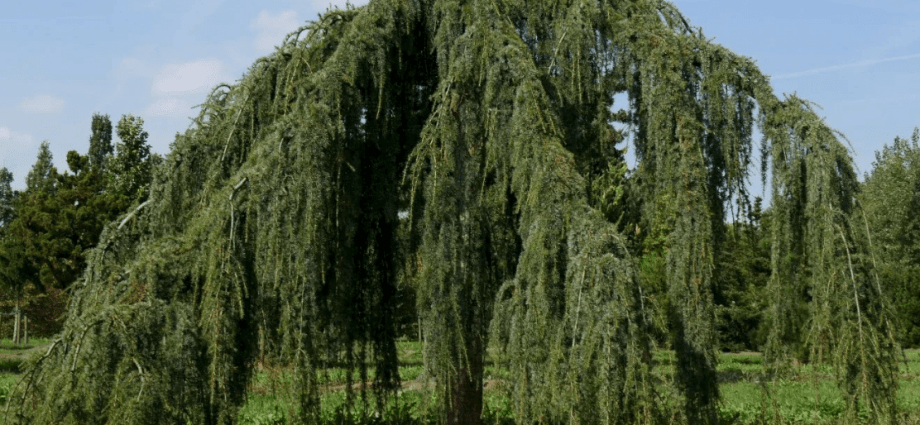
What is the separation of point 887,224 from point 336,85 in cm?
2795

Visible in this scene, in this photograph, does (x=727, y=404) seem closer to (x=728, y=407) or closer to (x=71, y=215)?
(x=728, y=407)

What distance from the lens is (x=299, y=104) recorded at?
4.12 meters

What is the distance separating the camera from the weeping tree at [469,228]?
3432mm

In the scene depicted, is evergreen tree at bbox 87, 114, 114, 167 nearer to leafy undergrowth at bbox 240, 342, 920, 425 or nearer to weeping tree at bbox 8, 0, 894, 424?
leafy undergrowth at bbox 240, 342, 920, 425

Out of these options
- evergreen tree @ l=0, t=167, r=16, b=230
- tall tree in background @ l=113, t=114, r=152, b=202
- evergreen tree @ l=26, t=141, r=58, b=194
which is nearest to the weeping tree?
tall tree in background @ l=113, t=114, r=152, b=202

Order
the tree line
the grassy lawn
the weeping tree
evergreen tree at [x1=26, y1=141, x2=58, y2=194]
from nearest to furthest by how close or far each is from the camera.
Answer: the weeping tree
the grassy lawn
the tree line
evergreen tree at [x1=26, y1=141, x2=58, y2=194]

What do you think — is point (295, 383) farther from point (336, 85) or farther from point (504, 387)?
point (336, 85)

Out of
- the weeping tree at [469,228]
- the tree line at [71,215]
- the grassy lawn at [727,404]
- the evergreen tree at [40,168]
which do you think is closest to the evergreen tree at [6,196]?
the evergreen tree at [40,168]

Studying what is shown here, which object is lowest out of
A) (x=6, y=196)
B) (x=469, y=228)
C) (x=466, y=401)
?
(x=466, y=401)

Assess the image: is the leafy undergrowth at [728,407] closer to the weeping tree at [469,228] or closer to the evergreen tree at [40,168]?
the weeping tree at [469,228]

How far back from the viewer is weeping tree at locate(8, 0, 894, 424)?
343cm

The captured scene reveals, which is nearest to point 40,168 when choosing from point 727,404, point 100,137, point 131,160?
point 100,137

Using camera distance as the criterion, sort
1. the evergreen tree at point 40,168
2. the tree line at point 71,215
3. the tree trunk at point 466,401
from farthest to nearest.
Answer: the evergreen tree at point 40,168 → the tree line at point 71,215 → the tree trunk at point 466,401

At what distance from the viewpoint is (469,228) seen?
13.4 feet
